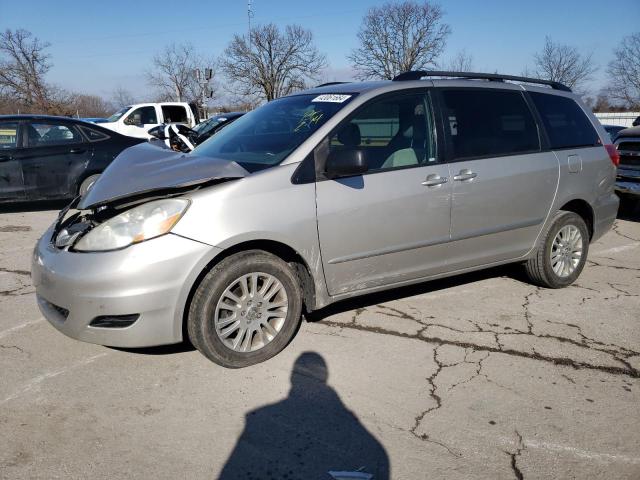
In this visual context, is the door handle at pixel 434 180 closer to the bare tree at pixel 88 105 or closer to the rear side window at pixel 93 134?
the rear side window at pixel 93 134

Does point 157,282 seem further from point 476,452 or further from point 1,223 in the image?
point 1,223

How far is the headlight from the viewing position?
2914 mm

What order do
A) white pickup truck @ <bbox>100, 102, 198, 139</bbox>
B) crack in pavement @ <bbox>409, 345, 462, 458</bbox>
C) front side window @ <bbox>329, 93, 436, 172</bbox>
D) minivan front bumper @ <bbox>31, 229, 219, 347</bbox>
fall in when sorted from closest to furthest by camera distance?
crack in pavement @ <bbox>409, 345, 462, 458</bbox> < minivan front bumper @ <bbox>31, 229, 219, 347</bbox> < front side window @ <bbox>329, 93, 436, 172</bbox> < white pickup truck @ <bbox>100, 102, 198, 139</bbox>

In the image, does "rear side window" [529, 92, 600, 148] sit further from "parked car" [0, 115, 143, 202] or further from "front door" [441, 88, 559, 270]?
"parked car" [0, 115, 143, 202]

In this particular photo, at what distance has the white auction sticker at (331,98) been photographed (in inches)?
146

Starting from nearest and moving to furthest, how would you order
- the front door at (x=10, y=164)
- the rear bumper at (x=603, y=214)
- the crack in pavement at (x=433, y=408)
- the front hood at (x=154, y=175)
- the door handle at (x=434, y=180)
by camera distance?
the crack in pavement at (x=433, y=408), the front hood at (x=154, y=175), the door handle at (x=434, y=180), the rear bumper at (x=603, y=214), the front door at (x=10, y=164)

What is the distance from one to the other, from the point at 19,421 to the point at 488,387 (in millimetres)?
2628

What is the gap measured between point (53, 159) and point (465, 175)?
6.60m

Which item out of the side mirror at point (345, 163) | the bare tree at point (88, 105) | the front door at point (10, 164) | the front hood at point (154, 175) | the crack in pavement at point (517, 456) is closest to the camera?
the crack in pavement at point (517, 456)

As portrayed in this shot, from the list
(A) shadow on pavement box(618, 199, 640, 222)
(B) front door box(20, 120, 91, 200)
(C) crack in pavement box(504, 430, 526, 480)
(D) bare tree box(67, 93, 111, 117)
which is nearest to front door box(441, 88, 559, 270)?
(C) crack in pavement box(504, 430, 526, 480)

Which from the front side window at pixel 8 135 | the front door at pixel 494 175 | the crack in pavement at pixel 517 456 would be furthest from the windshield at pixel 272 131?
the front side window at pixel 8 135

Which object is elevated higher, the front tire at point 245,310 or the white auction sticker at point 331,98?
the white auction sticker at point 331,98

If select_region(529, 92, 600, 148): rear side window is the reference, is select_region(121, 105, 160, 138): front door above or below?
above

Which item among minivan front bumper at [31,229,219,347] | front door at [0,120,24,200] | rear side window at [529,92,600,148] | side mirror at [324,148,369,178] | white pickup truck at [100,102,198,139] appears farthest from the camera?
white pickup truck at [100,102,198,139]
